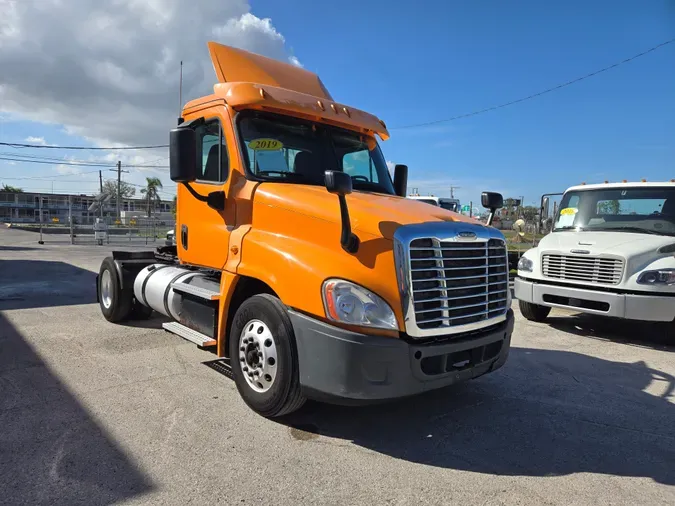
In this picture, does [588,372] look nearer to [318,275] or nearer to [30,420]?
[318,275]

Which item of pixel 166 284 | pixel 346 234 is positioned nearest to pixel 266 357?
pixel 346 234

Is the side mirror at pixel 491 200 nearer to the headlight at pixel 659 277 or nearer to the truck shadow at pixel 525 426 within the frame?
the truck shadow at pixel 525 426

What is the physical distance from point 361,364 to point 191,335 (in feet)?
7.10

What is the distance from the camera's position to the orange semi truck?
3137 millimetres

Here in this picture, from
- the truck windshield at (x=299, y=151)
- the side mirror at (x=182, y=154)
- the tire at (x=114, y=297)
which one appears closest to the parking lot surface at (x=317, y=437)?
the tire at (x=114, y=297)

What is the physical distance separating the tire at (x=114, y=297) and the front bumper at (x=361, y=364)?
4.27 m

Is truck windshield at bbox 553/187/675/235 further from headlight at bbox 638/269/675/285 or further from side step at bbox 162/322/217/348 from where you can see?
side step at bbox 162/322/217/348

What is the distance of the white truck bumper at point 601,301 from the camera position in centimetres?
621

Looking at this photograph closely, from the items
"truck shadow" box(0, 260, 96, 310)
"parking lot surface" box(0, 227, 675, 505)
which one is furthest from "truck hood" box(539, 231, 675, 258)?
"truck shadow" box(0, 260, 96, 310)

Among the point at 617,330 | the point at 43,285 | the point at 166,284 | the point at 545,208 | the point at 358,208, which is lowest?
the point at 617,330

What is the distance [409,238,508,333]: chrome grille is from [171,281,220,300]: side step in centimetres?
191

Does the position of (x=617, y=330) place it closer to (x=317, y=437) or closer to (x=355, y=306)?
(x=317, y=437)

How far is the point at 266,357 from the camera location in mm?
3559

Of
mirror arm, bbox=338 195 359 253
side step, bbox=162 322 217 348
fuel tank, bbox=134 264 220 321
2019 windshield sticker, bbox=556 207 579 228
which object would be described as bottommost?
side step, bbox=162 322 217 348
